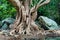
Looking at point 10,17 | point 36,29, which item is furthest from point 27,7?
point 10,17

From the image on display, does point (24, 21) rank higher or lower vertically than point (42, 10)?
lower

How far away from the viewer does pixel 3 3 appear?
21.8m

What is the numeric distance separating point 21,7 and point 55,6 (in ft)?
25.2

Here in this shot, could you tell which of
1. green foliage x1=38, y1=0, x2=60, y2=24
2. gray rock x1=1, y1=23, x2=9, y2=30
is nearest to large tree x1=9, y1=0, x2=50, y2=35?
gray rock x1=1, y1=23, x2=9, y2=30

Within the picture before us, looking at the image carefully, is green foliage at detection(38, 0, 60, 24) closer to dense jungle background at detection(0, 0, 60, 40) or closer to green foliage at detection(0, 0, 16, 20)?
dense jungle background at detection(0, 0, 60, 40)

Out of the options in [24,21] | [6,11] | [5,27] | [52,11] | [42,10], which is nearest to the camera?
[24,21]

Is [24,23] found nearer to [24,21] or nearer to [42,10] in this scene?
[24,21]

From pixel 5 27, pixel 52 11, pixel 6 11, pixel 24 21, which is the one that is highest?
pixel 6 11

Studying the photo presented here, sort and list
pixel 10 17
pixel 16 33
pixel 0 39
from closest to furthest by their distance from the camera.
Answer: pixel 0 39 → pixel 16 33 → pixel 10 17

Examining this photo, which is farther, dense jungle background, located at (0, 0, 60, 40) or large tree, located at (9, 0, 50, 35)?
dense jungle background, located at (0, 0, 60, 40)

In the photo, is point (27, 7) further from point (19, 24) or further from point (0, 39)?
point (0, 39)

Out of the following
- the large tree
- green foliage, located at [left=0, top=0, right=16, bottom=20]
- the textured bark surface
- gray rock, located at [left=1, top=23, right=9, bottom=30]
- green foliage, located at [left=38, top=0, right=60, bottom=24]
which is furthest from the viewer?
green foliage, located at [left=38, top=0, right=60, bottom=24]

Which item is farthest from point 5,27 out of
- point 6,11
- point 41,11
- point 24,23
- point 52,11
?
point 52,11

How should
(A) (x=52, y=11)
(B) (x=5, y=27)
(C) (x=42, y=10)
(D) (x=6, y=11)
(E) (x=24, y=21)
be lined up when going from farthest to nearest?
(A) (x=52, y=11), (C) (x=42, y=10), (D) (x=6, y=11), (B) (x=5, y=27), (E) (x=24, y=21)
